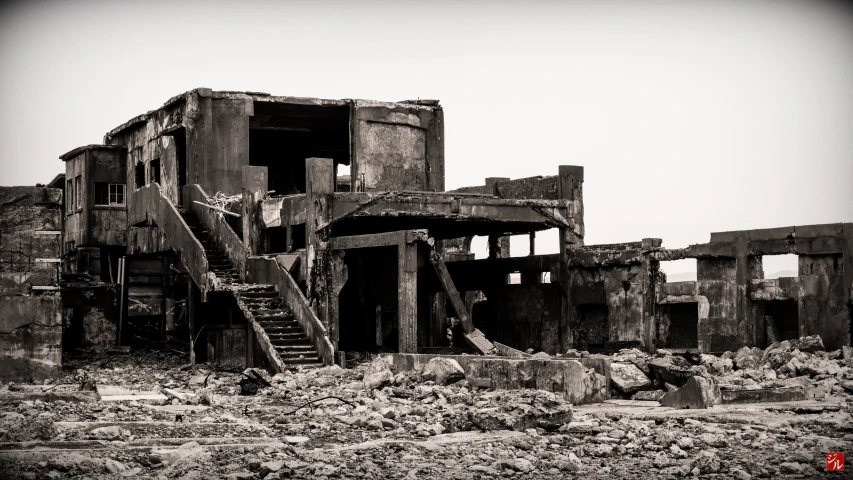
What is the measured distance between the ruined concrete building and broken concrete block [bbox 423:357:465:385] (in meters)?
3.55

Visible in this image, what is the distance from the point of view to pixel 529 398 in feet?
55.6

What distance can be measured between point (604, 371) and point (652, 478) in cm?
711

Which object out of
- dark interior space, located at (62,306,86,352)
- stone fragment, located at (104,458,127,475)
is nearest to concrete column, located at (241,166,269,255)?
dark interior space, located at (62,306,86,352)

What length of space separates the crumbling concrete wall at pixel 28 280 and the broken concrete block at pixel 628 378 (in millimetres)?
9454

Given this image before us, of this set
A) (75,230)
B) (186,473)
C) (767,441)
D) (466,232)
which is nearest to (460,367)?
(767,441)

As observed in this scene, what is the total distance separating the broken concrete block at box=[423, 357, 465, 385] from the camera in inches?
861

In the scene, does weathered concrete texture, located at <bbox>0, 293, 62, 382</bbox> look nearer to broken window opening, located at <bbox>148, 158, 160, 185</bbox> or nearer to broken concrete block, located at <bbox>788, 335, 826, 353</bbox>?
broken concrete block, located at <bbox>788, 335, 826, 353</bbox>

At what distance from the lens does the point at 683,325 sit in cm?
3145

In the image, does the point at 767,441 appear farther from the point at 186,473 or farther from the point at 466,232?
the point at 466,232

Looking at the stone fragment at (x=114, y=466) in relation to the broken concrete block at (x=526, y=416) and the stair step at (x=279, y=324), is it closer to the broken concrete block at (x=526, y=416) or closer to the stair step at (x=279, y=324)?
the broken concrete block at (x=526, y=416)

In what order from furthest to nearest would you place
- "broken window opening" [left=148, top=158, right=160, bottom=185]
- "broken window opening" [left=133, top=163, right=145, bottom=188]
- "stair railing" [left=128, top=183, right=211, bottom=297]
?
"broken window opening" [left=133, top=163, right=145, bottom=188], "broken window opening" [left=148, top=158, right=160, bottom=185], "stair railing" [left=128, top=183, right=211, bottom=297]

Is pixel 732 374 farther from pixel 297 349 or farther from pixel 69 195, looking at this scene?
pixel 69 195

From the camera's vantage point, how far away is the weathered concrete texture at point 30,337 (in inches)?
822

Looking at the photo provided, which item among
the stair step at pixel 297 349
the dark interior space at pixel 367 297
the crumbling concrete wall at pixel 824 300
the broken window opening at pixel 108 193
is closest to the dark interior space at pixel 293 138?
the broken window opening at pixel 108 193
